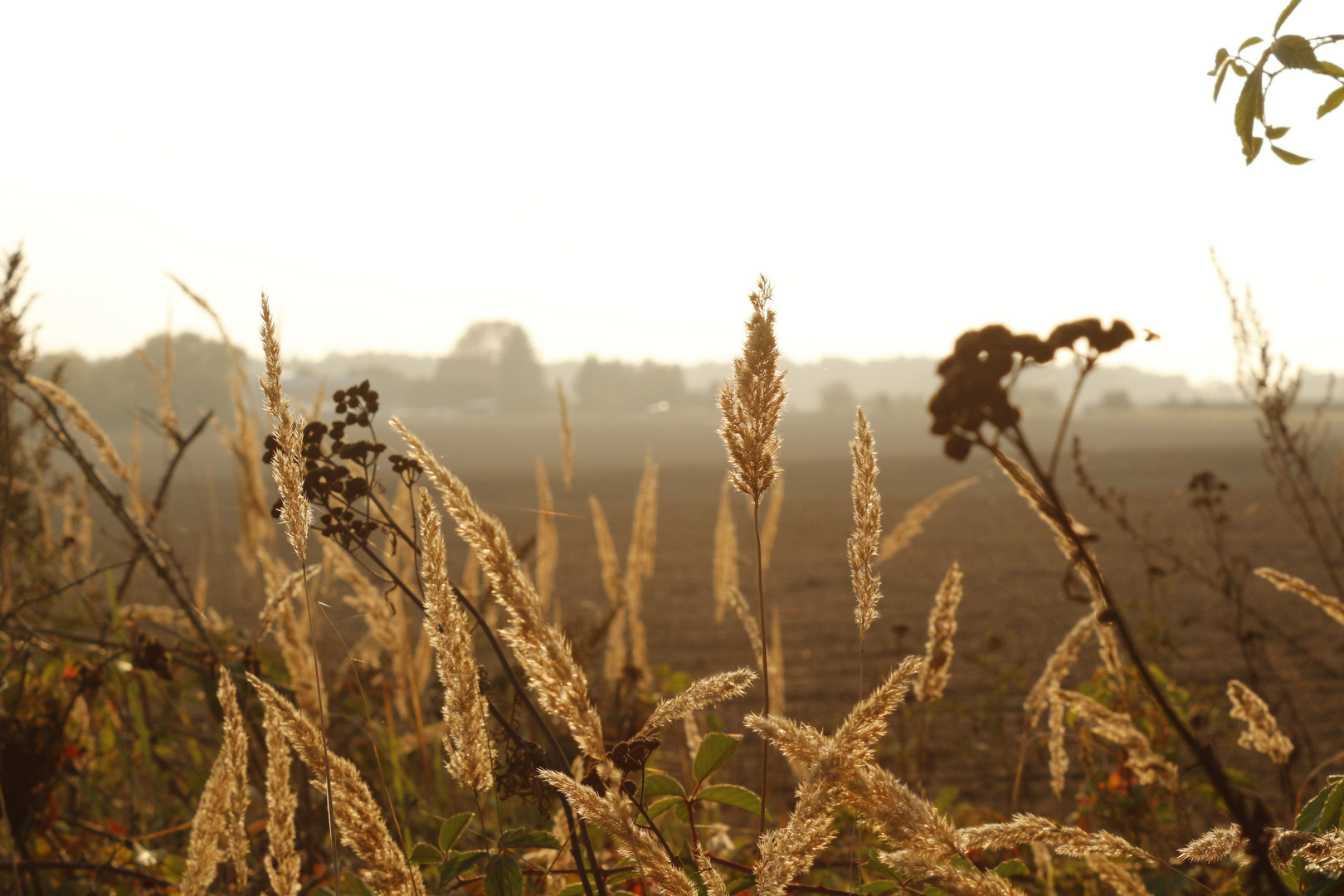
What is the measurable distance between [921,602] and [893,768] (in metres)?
6.60

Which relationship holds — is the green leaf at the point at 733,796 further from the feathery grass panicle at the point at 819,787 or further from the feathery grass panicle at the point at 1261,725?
the feathery grass panicle at the point at 1261,725

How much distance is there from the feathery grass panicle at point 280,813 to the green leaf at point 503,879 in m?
0.28

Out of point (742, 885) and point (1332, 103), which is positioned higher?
point (1332, 103)

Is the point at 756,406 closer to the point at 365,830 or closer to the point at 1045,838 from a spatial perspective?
the point at 1045,838

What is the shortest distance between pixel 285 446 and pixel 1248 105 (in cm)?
118

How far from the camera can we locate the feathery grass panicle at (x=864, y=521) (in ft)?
3.34

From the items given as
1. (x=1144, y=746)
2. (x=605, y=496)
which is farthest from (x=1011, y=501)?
(x=1144, y=746)

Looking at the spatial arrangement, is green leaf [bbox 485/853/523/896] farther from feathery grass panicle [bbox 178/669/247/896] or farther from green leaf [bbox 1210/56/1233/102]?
green leaf [bbox 1210/56/1233/102]

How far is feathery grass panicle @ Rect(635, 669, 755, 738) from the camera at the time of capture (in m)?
0.83

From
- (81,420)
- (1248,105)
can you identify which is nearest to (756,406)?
(1248,105)

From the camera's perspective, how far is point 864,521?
1054mm

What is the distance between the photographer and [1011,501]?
71.2ft

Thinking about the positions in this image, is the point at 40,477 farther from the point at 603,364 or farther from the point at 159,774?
the point at 603,364

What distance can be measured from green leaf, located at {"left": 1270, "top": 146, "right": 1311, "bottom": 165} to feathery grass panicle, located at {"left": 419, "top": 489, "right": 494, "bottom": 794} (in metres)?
1.09
